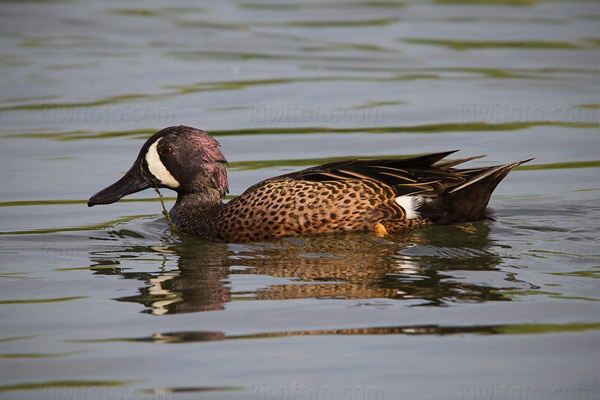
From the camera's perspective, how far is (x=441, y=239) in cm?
816

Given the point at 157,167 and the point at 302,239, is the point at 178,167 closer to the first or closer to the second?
the point at 157,167

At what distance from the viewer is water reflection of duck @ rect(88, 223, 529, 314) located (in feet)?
22.4

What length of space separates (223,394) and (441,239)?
10.3 ft

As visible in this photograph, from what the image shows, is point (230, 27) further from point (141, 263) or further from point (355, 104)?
point (141, 263)

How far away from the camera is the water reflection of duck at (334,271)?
682 centimetres

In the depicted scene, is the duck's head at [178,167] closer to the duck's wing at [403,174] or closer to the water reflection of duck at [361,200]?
the water reflection of duck at [361,200]

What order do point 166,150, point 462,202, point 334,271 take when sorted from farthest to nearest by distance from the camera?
point 166,150 → point 462,202 → point 334,271

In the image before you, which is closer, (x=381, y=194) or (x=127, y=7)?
(x=381, y=194)

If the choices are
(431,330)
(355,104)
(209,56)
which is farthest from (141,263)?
(209,56)

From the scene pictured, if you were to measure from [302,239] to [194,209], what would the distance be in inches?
48.8

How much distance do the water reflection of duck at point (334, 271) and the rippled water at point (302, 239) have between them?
0.08 feet

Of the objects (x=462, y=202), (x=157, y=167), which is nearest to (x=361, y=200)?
(x=462, y=202)

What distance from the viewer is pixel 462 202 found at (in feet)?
27.1

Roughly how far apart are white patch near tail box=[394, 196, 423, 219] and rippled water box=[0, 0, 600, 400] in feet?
0.57
